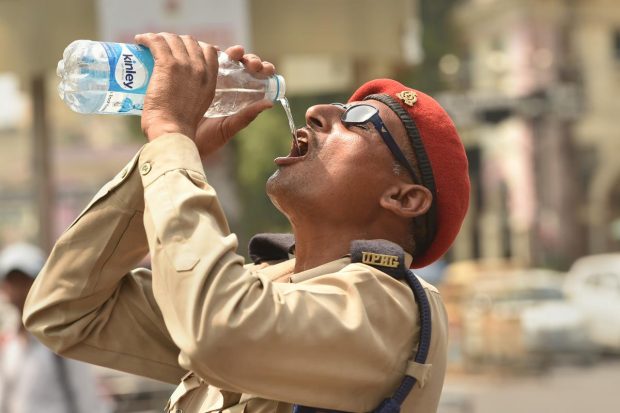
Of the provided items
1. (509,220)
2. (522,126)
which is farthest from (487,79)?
(509,220)

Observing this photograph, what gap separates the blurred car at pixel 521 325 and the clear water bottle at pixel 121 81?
51.2 ft

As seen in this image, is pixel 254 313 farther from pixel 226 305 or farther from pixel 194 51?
pixel 194 51

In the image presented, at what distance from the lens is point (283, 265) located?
316 centimetres

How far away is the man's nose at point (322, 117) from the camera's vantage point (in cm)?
300

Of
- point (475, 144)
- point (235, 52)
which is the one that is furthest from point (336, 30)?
point (475, 144)

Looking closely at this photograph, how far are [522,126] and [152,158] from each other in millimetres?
39077

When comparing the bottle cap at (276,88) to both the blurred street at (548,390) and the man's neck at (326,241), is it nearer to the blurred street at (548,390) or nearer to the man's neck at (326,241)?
the man's neck at (326,241)

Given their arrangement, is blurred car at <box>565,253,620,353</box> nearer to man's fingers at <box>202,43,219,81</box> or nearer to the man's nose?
the man's nose

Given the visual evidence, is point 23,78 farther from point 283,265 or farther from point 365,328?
point 365,328

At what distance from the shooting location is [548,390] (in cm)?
1812

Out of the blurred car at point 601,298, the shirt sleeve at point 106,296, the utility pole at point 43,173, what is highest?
the shirt sleeve at point 106,296

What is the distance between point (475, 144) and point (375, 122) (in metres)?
40.4

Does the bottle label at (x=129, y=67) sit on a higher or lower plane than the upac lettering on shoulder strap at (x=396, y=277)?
higher

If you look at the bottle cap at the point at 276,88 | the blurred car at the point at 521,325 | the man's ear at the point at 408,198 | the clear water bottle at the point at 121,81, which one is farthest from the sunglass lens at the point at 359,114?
the blurred car at the point at 521,325
